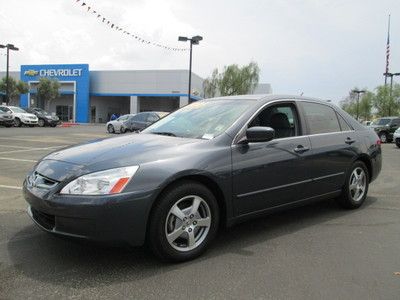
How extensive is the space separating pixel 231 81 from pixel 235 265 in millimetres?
56099

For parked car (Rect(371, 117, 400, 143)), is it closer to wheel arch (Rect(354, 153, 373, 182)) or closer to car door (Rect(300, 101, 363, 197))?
wheel arch (Rect(354, 153, 373, 182))

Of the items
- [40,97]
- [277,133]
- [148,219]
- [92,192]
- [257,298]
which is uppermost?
[40,97]

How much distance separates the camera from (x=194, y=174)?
4.07 metres

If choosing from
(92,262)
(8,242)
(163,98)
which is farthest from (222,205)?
(163,98)

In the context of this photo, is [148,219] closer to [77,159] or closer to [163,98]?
[77,159]

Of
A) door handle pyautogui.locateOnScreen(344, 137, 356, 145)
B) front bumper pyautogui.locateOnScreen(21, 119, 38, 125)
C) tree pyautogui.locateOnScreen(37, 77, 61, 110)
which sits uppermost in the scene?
tree pyautogui.locateOnScreen(37, 77, 61, 110)

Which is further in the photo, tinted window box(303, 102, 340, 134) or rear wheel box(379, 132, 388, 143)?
rear wheel box(379, 132, 388, 143)

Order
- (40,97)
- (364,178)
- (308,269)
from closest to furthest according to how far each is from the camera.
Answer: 1. (308,269)
2. (364,178)
3. (40,97)

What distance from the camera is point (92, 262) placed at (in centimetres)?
405

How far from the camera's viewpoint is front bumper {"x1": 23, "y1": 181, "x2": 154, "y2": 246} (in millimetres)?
3605

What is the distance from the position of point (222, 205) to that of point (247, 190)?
0.31m

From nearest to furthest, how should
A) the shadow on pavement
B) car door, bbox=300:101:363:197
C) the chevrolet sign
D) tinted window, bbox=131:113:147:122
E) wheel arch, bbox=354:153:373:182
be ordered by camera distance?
1. the shadow on pavement
2. car door, bbox=300:101:363:197
3. wheel arch, bbox=354:153:373:182
4. tinted window, bbox=131:113:147:122
5. the chevrolet sign

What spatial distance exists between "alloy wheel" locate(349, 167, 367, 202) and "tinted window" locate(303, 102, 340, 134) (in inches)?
27.3

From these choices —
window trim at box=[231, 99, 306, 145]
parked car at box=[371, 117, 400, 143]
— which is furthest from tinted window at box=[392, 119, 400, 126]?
window trim at box=[231, 99, 306, 145]
